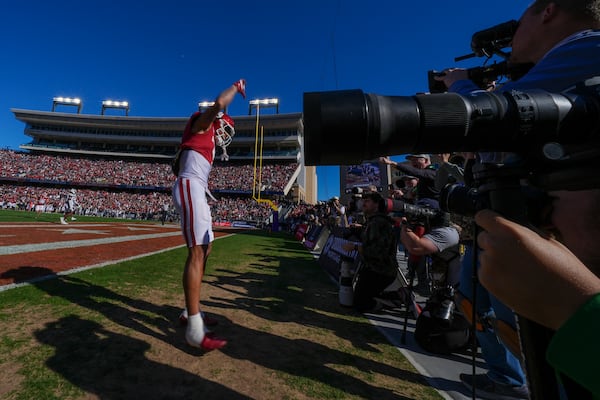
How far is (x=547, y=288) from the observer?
50 centimetres

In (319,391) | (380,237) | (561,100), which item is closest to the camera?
(561,100)

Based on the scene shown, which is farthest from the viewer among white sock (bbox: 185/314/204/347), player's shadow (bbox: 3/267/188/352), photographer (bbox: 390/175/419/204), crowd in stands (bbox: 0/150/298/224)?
crowd in stands (bbox: 0/150/298/224)

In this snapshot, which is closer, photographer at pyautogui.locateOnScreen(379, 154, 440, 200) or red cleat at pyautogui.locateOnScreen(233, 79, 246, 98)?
red cleat at pyautogui.locateOnScreen(233, 79, 246, 98)

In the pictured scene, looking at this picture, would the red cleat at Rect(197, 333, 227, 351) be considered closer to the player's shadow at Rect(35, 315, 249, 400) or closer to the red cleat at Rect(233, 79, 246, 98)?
the player's shadow at Rect(35, 315, 249, 400)

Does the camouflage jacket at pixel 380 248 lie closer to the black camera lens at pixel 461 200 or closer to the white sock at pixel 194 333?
the white sock at pixel 194 333

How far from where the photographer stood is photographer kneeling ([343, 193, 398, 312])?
12.0 ft

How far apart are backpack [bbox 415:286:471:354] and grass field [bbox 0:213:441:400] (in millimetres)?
354

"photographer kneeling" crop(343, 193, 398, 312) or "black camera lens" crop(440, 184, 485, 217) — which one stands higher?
"black camera lens" crop(440, 184, 485, 217)

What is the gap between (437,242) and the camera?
9.29 feet

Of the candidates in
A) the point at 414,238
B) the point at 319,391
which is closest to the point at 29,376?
the point at 319,391

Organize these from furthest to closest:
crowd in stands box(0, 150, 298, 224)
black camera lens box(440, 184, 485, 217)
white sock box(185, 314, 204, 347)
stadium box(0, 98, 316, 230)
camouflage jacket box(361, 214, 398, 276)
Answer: stadium box(0, 98, 316, 230) < crowd in stands box(0, 150, 298, 224) < camouflage jacket box(361, 214, 398, 276) < white sock box(185, 314, 204, 347) < black camera lens box(440, 184, 485, 217)

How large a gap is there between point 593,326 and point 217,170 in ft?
153

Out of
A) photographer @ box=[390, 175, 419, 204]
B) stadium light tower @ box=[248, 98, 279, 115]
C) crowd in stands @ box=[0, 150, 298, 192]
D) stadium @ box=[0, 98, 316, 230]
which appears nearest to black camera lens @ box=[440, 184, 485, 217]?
photographer @ box=[390, 175, 419, 204]

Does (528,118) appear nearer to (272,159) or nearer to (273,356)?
(273,356)
